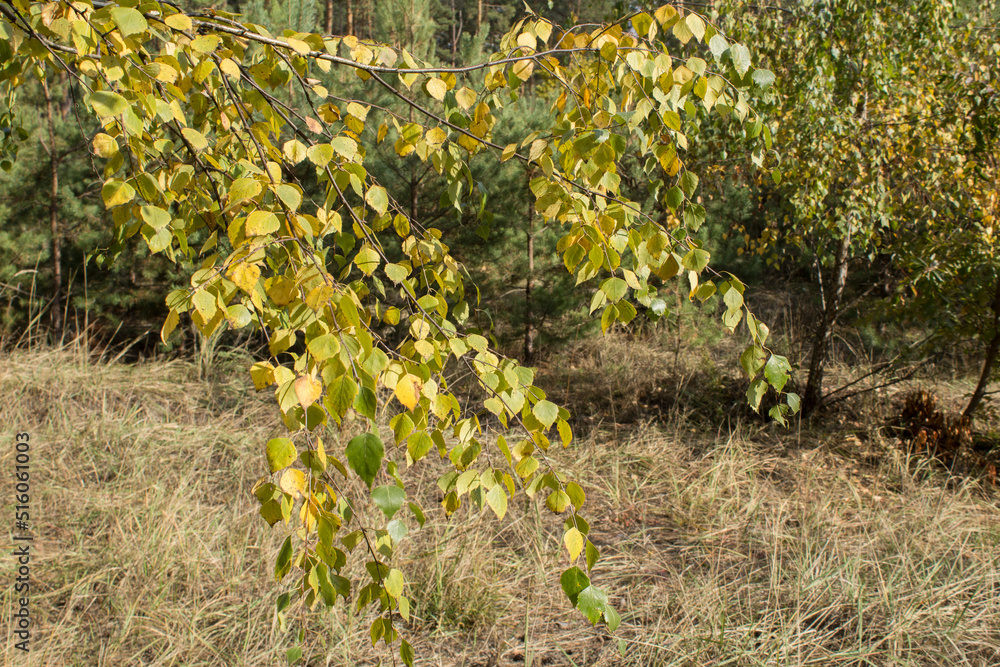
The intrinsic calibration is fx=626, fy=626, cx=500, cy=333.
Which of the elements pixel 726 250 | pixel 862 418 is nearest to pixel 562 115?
pixel 862 418

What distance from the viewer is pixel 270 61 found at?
1.24 meters

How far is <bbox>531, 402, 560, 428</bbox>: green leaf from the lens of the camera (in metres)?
0.85

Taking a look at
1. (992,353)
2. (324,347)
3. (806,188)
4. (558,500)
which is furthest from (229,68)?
(992,353)

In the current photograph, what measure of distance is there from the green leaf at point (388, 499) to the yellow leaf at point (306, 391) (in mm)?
139

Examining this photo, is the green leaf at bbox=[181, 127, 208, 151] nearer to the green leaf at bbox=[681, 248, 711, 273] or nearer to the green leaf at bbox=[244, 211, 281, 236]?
the green leaf at bbox=[244, 211, 281, 236]

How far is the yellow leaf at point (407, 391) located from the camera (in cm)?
70

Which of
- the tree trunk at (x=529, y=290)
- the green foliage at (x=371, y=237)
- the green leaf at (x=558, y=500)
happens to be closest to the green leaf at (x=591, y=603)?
the green foliage at (x=371, y=237)

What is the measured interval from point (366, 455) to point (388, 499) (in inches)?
4.4

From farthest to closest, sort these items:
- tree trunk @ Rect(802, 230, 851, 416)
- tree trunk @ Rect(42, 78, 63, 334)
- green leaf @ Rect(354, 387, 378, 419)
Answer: tree trunk @ Rect(42, 78, 63, 334)
tree trunk @ Rect(802, 230, 851, 416)
green leaf @ Rect(354, 387, 378, 419)

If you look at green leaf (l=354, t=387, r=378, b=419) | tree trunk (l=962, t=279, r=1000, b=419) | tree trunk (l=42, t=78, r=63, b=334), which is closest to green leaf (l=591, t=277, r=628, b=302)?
green leaf (l=354, t=387, r=378, b=419)

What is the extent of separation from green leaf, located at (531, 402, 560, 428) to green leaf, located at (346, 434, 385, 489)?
10.8 inches

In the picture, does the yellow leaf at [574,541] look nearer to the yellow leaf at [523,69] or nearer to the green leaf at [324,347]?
the green leaf at [324,347]

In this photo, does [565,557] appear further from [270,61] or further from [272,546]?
[270,61]

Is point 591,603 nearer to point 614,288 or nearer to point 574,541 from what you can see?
point 574,541
